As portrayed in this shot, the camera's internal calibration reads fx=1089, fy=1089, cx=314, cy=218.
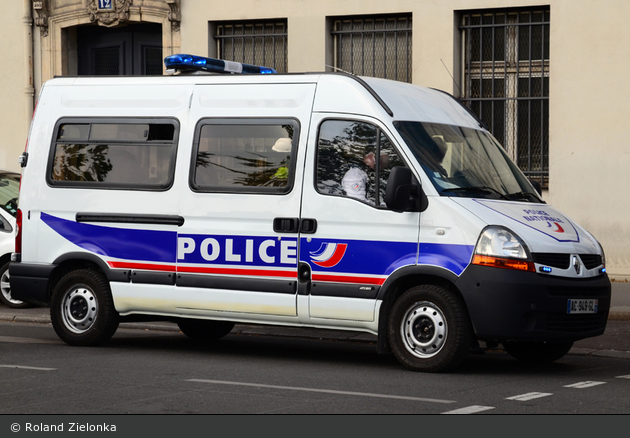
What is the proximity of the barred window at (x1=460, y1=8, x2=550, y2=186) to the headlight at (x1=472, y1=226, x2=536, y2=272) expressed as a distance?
8.38 metres

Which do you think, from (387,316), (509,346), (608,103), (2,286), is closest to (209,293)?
(387,316)

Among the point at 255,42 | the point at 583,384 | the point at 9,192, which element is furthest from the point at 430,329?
the point at 255,42

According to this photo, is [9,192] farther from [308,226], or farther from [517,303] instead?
[517,303]

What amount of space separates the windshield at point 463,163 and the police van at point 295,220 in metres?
0.02

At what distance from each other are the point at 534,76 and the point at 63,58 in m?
8.80

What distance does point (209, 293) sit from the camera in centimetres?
960

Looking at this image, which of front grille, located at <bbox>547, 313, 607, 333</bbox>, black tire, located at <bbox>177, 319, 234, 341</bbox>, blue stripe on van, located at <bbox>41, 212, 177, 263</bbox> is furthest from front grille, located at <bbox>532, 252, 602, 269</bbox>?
black tire, located at <bbox>177, 319, 234, 341</bbox>

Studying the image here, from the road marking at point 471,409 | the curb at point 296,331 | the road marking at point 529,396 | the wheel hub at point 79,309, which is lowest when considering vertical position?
the curb at point 296,331

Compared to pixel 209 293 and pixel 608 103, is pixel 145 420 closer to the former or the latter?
pixel 209 293

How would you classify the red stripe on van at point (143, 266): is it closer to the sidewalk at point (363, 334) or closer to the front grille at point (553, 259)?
the sidewalk at point (363, 334)

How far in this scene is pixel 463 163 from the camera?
908cm

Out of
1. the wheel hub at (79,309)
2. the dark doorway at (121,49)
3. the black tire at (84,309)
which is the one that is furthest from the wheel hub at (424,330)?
the dark doorway at (121,49)

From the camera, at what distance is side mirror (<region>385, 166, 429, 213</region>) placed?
28.0 ft

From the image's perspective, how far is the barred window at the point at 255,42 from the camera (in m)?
18.4
